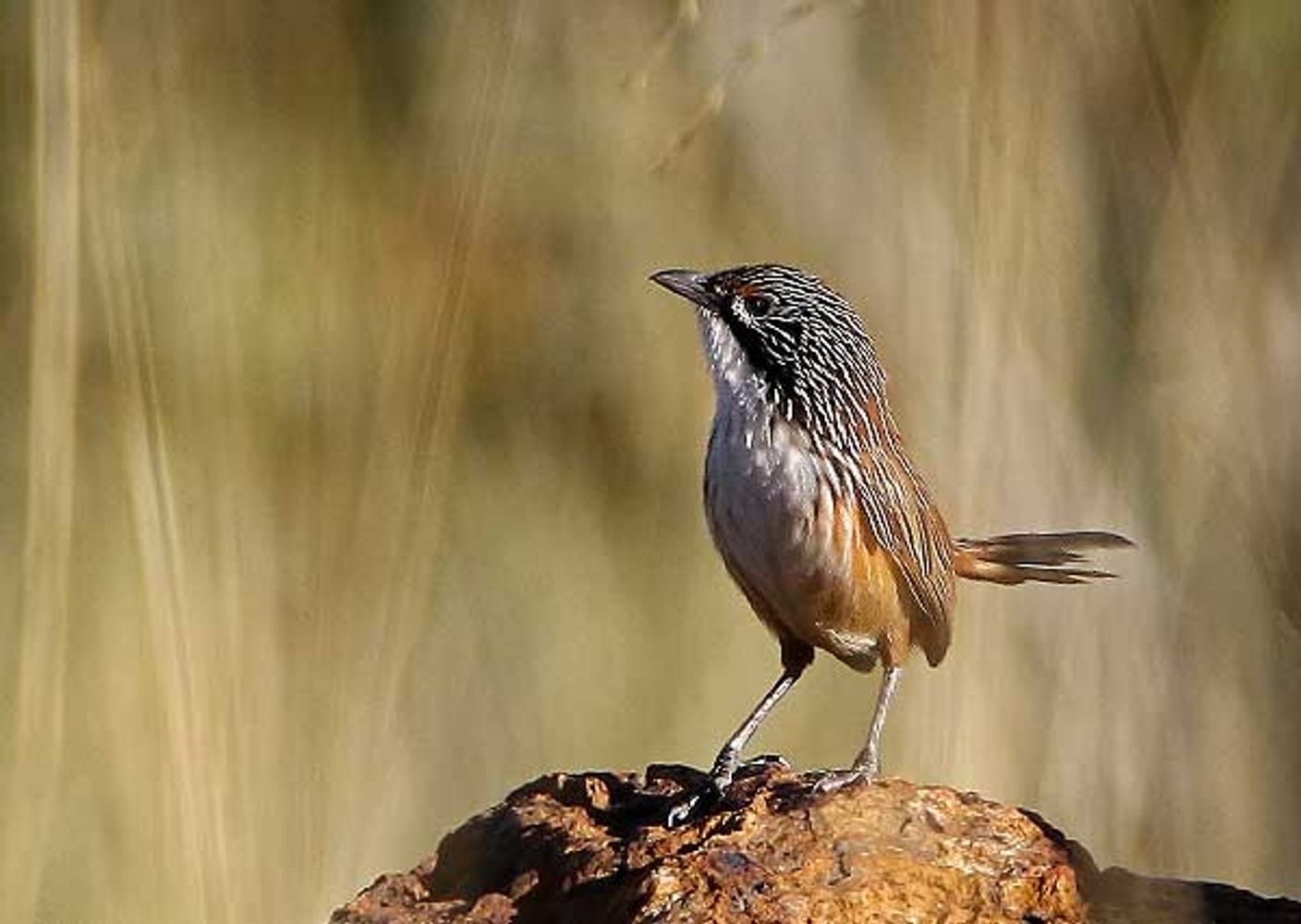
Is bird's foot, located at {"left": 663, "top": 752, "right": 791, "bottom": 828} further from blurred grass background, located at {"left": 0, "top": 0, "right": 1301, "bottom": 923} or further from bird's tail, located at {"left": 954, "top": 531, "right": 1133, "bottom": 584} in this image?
bird's tail, located at {"left": 954, "top": 531, "right": 1133, "bottom": 584}

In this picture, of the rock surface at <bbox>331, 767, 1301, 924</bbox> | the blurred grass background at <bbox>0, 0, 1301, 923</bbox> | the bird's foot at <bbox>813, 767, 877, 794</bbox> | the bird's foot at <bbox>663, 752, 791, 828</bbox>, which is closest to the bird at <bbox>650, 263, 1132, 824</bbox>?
the blurred grass background at <bbox>0, 0, 1301, 923</bbox>

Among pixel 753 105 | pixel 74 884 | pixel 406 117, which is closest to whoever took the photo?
pixel 753 105

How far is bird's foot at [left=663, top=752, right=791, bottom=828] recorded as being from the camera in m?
3.84

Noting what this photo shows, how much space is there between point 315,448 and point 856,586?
1.78 metres

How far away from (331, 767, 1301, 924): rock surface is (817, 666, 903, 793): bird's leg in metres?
0.05

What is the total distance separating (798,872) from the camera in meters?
3.45

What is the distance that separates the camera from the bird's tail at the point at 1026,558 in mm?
5398

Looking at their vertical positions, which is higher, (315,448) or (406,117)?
(406,117)

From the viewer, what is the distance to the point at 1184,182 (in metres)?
4.43

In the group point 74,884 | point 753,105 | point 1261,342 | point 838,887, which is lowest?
point 74,884

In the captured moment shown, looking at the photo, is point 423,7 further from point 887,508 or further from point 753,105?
point 887,508

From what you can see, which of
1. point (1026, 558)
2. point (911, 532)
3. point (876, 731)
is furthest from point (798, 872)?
point (1026, 558)

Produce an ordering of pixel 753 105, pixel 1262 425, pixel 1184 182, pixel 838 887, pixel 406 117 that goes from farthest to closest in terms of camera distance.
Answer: pixel 406 117 < pixel 753 105 < pixel 1262 425 < pixel 1184 182 < pixel 838 887

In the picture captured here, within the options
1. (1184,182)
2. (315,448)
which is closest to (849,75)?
(1184,182)
